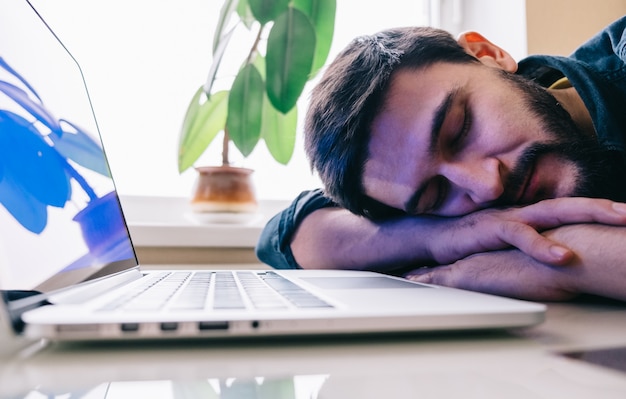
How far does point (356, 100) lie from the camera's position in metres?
0.71

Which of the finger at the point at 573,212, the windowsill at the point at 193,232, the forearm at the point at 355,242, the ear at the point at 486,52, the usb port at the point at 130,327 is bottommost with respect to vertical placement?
the windowsill at the point at 193,232

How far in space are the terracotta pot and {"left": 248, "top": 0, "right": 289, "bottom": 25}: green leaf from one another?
0.37 m

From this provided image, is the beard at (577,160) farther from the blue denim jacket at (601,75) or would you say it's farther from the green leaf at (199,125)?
the green leaf at (199,125)

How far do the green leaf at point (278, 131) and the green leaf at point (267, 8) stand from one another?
187 mm

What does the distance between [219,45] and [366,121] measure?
0.65 m

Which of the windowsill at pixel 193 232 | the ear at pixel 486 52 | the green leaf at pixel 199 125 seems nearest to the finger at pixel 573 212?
the ear at pixel 486 52

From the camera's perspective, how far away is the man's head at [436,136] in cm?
65

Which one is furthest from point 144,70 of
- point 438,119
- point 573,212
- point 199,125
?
point 573,212

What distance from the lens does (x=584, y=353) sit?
26cm

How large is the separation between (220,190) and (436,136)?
613 mm

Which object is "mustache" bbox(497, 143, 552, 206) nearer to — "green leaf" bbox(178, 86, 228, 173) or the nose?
the nose

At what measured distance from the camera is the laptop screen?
0.33m

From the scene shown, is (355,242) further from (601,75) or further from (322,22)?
(322,22)

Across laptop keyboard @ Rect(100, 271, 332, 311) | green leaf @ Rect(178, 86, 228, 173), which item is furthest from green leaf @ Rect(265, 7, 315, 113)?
laptop keyboard @ Rect(100, 271, 332, 311)
